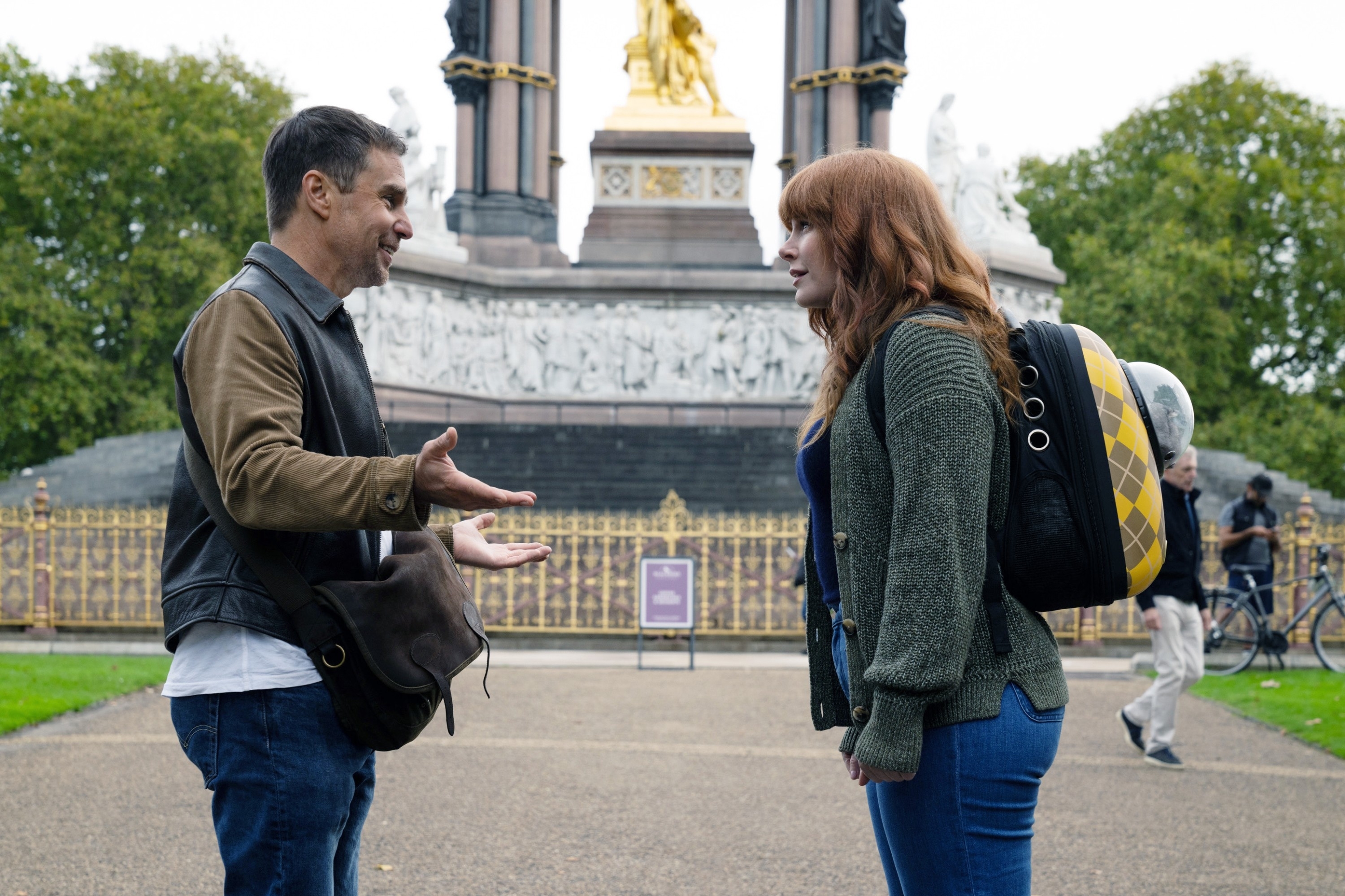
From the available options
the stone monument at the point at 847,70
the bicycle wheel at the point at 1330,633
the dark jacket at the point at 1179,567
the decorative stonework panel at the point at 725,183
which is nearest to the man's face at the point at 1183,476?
the dark jacket at the point at 1179,567

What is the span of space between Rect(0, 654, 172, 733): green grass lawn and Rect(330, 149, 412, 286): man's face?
6772 mm

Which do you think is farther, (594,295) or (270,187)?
(594,295)

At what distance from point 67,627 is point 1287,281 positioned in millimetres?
33135

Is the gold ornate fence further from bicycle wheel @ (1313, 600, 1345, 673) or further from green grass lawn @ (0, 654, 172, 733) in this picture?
green grass lawn @ (0, 654, 172, 733)

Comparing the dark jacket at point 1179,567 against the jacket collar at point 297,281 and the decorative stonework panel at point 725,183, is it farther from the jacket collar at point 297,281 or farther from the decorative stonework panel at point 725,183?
the decorative stonework panel at point 725,183

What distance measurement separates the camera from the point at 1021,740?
92.7 inches

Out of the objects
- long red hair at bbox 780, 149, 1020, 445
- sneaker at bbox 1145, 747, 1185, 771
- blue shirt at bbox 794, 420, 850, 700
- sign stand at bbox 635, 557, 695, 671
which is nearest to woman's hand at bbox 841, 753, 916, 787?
blue shirt at bbox 794, 420, 850, 700

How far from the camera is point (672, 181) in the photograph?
2689cm

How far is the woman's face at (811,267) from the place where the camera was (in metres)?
2.58

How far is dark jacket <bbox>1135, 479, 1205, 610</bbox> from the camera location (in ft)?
25.3

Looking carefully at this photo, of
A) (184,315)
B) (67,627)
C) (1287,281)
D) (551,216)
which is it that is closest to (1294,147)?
(1287,281)

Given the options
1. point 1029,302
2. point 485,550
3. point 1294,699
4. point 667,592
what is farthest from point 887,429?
point 1029,302

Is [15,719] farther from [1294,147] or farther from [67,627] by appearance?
[1294,147]

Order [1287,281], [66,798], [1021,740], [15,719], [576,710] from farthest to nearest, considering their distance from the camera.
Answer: [1287,281] → [576,710] → [15,719] → [66,798] → [1021,740]
